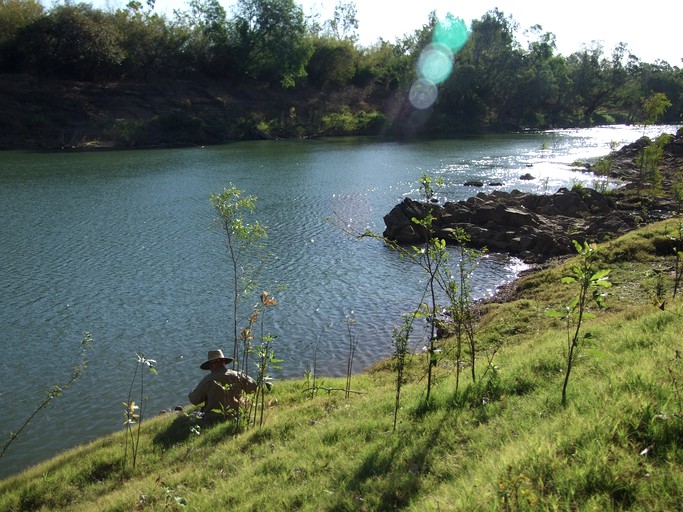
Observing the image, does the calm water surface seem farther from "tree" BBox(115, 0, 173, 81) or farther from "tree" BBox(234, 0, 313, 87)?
"tree" BBox(234, 0, 313, 87)

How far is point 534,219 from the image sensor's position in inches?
1187

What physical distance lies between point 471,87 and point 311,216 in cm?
7378

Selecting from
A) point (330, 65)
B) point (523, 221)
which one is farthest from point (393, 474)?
point (330, 65)

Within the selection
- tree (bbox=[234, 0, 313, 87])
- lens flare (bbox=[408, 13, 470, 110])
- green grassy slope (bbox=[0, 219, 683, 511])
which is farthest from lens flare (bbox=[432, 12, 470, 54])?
green grassy slope (bbox=[0, 219, 683, 511])

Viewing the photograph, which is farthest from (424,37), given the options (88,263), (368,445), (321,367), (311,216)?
(368,445)

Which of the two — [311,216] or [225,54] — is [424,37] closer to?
[225,54]

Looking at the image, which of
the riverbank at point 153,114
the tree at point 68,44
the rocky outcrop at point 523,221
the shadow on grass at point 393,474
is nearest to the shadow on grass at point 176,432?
the shadow on grass at point 393,474

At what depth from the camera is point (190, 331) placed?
722 inches

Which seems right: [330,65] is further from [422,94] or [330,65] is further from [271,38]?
[422,94]

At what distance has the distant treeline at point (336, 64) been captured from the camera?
8169 centimetres

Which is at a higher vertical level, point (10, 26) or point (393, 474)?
point (10, 26)

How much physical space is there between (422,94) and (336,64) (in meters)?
19.9

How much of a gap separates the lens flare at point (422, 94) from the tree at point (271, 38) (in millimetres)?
19187

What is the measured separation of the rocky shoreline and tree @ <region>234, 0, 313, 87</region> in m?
72.2
